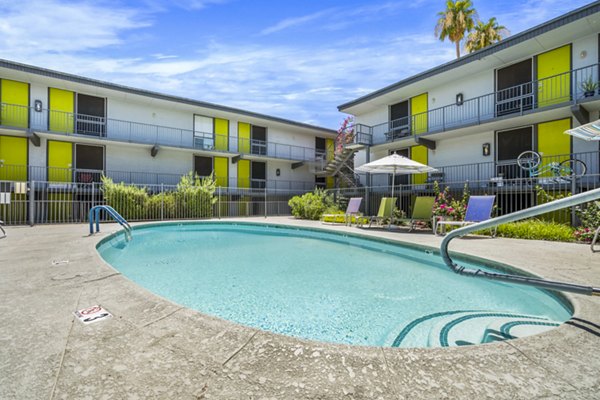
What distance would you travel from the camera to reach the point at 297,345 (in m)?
1.88

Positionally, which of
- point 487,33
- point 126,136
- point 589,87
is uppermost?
point 487,33

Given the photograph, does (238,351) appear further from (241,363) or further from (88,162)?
(88,162)

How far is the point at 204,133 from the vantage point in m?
19.9

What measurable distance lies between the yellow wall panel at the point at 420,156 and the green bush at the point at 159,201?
10.6 m

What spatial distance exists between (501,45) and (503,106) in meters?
2.45

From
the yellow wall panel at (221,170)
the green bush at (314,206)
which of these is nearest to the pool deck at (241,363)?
the green bush at (314,206)

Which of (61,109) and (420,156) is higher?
(61,109)

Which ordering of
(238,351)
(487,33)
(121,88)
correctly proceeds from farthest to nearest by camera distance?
1. (487,33)
2. (121,88)
3. (238,351)

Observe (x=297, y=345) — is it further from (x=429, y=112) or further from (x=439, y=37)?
(x=439, y=37)

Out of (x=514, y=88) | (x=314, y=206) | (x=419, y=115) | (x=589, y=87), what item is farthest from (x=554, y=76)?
(x=314, y=206)

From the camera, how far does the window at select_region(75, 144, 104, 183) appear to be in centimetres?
1566

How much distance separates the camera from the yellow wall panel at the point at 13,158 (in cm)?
1394

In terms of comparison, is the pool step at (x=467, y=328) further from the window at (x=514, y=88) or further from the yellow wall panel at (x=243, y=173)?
the yellow wall panel at (x=243, y=173)

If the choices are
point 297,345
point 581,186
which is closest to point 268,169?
point 581,186
